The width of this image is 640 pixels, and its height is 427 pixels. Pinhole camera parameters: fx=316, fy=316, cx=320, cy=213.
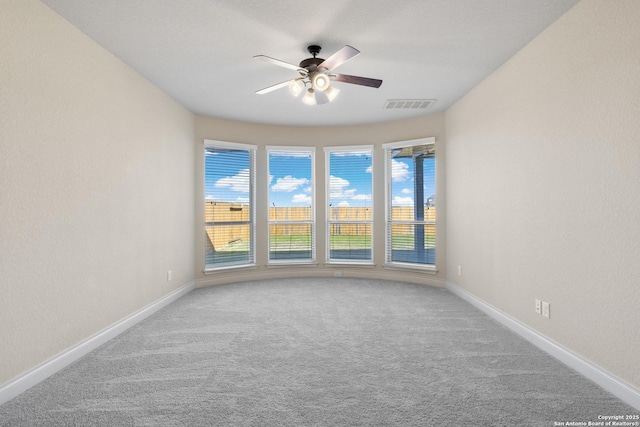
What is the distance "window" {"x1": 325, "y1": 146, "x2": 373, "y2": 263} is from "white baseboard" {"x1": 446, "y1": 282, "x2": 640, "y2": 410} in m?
2.36

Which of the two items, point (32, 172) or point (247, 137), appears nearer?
point (32, 172)

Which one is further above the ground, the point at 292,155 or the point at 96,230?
the point at 292,155

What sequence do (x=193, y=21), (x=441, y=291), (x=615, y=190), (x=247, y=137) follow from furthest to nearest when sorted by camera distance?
(x=247, y=137) → (x=441, y=291) → (x=193, y=21) → (x=615, y=190)

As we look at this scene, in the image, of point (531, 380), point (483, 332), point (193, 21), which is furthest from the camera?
point (483, 332)

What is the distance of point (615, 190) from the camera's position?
2.03 m

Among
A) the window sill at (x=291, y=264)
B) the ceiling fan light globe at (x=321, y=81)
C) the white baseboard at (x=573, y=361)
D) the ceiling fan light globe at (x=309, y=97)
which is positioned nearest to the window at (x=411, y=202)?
the window sill at (x=291, y=264)

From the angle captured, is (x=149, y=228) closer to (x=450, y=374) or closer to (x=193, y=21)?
(x=193, y=21)

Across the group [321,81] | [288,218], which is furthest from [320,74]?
[288,218]

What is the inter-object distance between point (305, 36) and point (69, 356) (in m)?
3.21

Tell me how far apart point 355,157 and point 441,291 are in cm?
260

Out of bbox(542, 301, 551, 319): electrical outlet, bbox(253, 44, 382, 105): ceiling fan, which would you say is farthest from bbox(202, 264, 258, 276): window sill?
bbox(542, 301, 551, 319): electrical outlet

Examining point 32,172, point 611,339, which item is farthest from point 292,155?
point 611,339

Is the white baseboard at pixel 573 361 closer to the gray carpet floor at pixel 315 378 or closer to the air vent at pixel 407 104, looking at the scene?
the gray carpet floor at pixel 315 378

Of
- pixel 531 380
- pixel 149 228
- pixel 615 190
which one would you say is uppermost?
pixel 615 190
